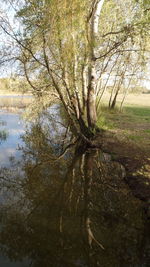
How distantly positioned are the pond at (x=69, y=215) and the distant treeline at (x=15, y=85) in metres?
5.72

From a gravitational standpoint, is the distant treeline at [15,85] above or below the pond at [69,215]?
above

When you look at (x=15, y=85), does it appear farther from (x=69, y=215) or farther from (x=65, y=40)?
(x=69, y=215)

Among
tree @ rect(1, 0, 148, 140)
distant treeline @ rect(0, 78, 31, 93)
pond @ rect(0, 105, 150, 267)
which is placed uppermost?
tree @ rect(1, 0, 148, 140)

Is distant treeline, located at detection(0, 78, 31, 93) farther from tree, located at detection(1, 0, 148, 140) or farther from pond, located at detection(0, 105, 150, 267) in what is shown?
pond, located at detection(0, 105, 150, 267)

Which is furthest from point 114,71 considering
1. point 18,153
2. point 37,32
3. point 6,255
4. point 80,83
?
point 6,255

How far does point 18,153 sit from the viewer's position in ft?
44.9

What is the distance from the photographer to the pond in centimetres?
548

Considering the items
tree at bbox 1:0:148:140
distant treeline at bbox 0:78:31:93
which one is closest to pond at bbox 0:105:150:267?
tree at bbox 1:0:148:140

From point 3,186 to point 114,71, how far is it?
704 inches

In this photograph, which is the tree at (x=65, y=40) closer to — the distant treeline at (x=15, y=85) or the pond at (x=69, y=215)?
the distant treeline at (x=15, y=85)

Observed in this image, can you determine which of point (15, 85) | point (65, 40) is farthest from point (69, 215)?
point (15, 85)

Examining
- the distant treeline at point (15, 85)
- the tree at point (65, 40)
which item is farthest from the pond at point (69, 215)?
the distant treeline at point (15, 85)

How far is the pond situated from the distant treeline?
5718 millimetres

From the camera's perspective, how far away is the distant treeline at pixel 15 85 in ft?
52.2
